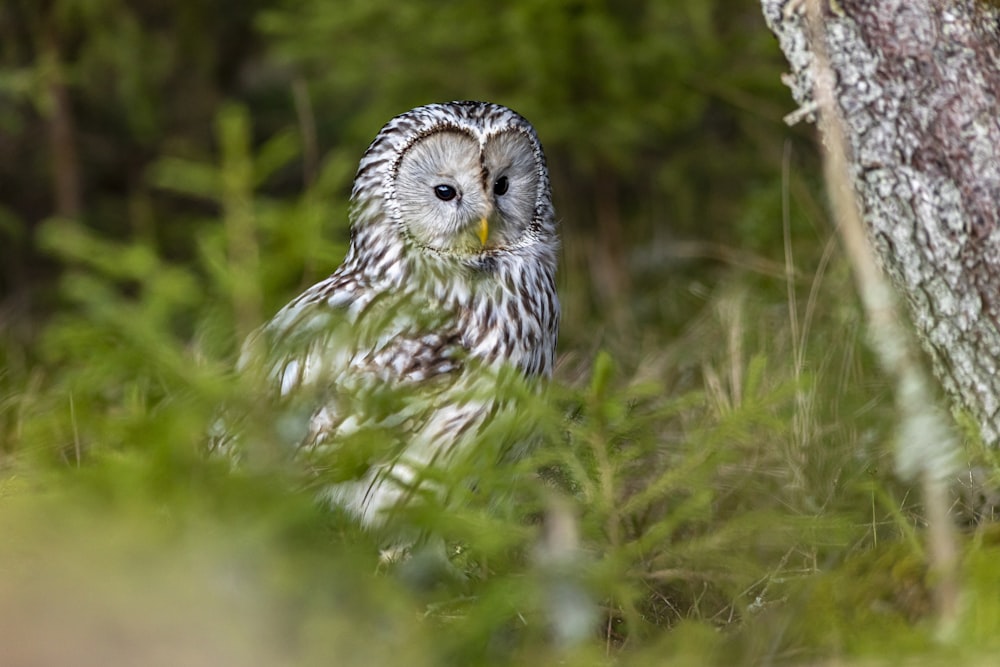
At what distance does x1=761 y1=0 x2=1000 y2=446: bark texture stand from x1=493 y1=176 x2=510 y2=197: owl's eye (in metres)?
0.97

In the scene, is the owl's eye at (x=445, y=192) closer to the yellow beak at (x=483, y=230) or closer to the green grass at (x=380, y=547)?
the yellow beak at (x=483, y=230)

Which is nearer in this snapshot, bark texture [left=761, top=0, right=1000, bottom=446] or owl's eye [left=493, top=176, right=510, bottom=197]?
bark texture [left=761, top=0, right=1000, bottom=446]

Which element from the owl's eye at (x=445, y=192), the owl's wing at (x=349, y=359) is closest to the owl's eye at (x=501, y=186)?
the owl's eye at (x=445, y=192)

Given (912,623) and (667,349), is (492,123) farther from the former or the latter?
(912,623)

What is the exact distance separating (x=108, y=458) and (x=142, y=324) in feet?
0.80

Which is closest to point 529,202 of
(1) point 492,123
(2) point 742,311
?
(1) point 492,123

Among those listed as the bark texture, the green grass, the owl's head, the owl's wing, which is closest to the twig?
the green grass

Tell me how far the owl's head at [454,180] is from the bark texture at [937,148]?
0.92 metres

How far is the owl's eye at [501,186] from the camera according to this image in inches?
131

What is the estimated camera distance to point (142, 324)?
6.46ft

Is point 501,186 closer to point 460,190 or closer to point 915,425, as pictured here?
point 460,190

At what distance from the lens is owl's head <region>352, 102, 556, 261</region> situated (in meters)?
3.24

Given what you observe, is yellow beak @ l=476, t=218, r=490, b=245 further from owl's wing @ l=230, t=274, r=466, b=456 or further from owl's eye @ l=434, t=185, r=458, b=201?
owl's wing @ l=230, t=274, r=466, b=456

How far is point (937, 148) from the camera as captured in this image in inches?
102
